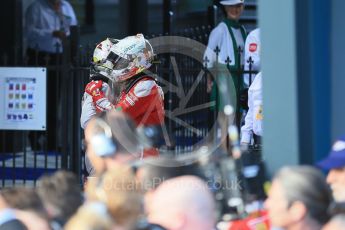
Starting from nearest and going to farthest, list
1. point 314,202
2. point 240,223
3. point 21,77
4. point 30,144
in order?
point 314,202, point 240,223, point 21,77, point 30,144

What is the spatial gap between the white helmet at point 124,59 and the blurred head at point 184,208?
2325 mm

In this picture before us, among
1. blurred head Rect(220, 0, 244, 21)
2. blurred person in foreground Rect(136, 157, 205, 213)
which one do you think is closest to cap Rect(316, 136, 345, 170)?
blurred person in foreground Rect(136, 157, 205, 213)

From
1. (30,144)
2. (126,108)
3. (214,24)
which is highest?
(214,24)

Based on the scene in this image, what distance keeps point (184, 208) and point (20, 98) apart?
514 cm

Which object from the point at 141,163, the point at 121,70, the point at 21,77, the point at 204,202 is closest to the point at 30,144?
the point at 21,77

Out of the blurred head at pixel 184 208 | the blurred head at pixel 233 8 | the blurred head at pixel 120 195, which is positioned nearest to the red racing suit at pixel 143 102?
the blurred head at pixel 120 195

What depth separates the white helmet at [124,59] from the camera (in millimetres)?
6582

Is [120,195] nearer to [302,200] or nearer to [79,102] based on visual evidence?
[302,200]

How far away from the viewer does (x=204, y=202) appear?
168 inches

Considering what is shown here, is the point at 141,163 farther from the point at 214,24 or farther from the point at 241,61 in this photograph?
the point at 214,24

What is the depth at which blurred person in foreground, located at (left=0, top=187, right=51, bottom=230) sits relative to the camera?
14.3 ft

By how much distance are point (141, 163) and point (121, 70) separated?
5.57 feet

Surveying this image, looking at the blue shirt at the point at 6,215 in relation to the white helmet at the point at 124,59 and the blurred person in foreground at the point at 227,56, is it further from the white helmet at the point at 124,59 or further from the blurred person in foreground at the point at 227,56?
the blurred person in foreground at the point at 227,56

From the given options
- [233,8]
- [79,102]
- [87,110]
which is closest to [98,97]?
[87,110]
